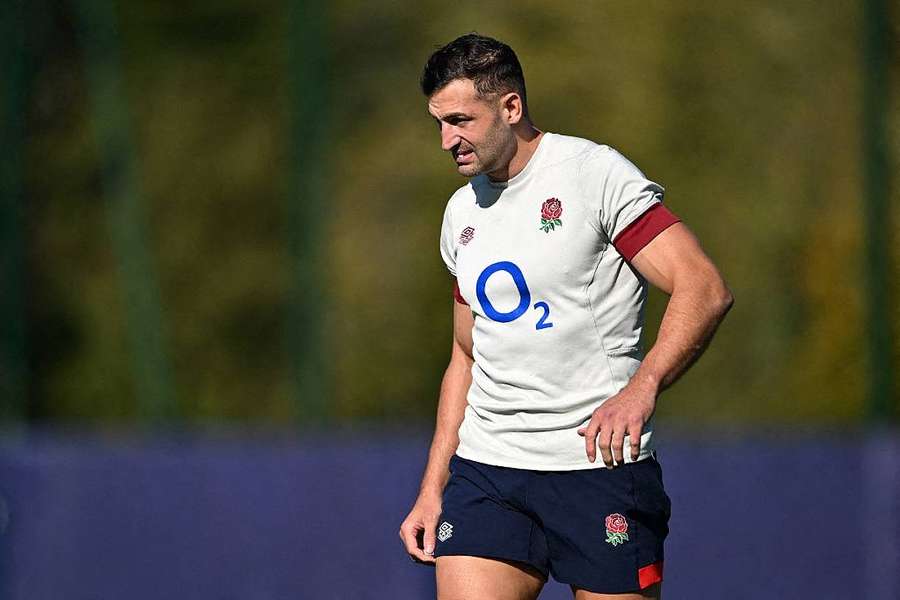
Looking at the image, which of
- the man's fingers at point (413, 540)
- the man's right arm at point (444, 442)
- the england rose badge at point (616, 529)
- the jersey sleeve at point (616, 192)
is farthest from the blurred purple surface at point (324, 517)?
the jersey sleeve at point (616, 192)

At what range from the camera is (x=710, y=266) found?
13.7 feet

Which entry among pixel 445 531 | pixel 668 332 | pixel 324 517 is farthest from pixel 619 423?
pixel 324 517

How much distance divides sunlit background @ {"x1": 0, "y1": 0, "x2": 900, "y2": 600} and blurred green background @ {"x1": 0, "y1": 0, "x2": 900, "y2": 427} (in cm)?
3

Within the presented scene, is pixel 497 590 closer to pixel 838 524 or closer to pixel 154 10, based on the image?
pixel 838 524

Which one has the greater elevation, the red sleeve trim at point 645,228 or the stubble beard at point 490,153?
the stubble beard at point 490,153

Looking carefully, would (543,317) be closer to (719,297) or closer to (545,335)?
(545,335)

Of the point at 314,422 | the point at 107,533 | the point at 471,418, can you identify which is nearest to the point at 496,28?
the point at 314,422

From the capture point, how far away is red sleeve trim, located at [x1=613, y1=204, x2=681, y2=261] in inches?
167

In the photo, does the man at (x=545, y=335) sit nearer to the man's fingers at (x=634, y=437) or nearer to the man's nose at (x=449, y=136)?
the man's nose at (x=449, y=136)

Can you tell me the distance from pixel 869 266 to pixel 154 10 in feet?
20.4

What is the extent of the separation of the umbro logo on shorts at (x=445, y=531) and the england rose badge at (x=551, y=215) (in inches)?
34.0

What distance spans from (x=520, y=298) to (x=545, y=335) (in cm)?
12

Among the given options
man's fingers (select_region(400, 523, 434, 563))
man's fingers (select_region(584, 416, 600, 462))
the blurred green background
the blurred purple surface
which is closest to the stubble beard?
man's fingers (select_region(584, 416, 600, 462))

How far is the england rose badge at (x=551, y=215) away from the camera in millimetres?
4387
